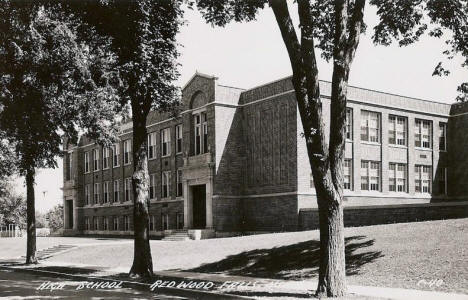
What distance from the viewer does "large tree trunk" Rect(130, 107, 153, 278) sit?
59.7ft

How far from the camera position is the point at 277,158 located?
34.9 metres

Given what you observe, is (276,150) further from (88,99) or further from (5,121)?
(5,121)

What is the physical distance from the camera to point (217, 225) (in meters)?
36.7

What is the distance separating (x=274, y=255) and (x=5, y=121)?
10.5 metres

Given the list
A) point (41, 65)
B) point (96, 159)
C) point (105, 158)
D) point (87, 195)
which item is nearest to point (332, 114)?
point (41, 65)

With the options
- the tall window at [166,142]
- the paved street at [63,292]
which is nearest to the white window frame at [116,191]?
the tall window at [166,142]

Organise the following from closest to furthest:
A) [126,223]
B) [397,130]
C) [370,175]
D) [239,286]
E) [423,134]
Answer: [239,286] < [370,175] < [397,130] < [423,134] < [126,223]

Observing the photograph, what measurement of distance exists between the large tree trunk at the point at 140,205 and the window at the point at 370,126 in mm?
21592

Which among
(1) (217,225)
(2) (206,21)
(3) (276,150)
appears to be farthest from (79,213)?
(2) (206,21)

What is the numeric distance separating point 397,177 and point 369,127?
4.40 meters

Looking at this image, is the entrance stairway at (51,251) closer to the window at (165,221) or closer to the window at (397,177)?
the window at (165,221)

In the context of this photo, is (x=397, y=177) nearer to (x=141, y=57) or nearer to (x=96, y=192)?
(x=141, y=57)

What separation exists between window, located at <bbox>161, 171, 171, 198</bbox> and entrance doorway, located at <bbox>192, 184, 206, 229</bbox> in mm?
4484

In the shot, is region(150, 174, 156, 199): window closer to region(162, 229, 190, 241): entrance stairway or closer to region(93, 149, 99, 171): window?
region(162, 229, 190, 241): entrance stairway
